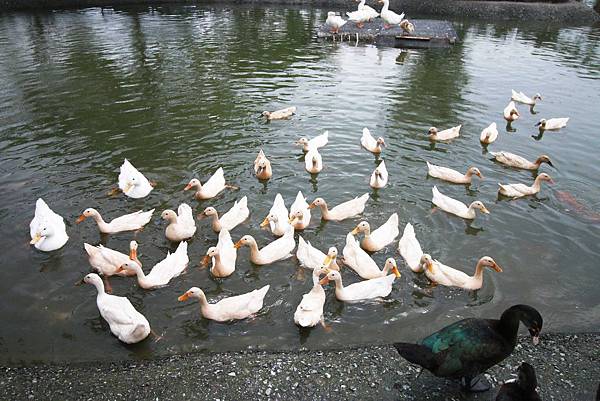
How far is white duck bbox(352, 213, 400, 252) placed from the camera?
9.12 metres

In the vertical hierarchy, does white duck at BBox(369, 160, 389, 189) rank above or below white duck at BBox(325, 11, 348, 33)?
below

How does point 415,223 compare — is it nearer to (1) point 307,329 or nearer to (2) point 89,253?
(1) point 307,329

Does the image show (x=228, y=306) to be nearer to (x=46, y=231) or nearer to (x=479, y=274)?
(x=46, y=231)

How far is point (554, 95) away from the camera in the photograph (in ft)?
60.9

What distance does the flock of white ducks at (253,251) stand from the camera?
24.1 feet

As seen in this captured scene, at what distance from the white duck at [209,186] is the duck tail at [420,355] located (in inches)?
241

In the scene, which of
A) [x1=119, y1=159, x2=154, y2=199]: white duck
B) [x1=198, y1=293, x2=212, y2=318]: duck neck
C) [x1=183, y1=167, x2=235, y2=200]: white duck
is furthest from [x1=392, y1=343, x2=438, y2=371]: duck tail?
[x1=119, y1=159, x2=154, y2=199]: white duck

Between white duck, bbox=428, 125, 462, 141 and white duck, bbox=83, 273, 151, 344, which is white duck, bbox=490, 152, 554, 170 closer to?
white duck, bbox=428, 125, 462, 141

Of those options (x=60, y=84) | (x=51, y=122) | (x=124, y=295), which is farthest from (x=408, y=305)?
(x=60, y=84)

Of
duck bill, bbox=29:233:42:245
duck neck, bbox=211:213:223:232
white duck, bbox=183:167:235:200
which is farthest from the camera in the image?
white duck, bbox=183:167:235:200

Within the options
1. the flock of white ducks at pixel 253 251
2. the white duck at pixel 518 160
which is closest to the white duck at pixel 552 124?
the white duck at pixel 518 160

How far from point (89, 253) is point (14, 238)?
214cm

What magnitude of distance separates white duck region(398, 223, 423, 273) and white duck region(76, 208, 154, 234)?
16.5ft

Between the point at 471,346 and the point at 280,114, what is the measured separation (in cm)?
1066
